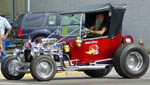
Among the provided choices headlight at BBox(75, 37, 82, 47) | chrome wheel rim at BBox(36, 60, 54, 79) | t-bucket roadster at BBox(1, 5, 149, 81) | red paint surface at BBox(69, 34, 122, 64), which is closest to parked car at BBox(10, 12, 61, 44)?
t-bucket roadster at BBox(1, 5, 149, 81)

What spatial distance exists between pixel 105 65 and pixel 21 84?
2.37 metres

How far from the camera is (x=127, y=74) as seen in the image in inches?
468

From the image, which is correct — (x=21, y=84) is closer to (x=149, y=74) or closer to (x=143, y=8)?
(x=149, y=74)

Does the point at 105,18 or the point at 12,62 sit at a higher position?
the point at 105,18

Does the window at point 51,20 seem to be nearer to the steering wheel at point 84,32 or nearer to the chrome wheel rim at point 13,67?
the steering wheel at point 84,32

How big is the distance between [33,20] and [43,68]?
9715 millimetres

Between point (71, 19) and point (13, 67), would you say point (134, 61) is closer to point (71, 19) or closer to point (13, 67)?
point (71, 19)

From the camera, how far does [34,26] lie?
67.3 feet

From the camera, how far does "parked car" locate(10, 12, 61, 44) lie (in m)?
20.2

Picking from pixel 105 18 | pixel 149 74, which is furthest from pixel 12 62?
pixel 149 74

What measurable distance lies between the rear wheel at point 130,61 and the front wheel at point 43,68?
67.9 inches

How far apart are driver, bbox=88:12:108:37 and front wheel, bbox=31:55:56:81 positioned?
1.53 metres

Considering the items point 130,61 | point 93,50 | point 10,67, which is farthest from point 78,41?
point 10,67

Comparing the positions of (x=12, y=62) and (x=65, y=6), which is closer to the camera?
(x=12, y=62)
